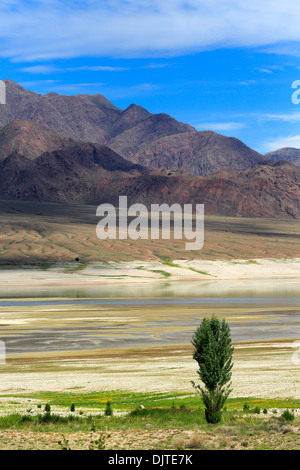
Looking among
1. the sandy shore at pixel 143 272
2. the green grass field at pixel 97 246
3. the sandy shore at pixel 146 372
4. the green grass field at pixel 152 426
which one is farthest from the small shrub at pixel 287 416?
the green grass field at pixel 97 246

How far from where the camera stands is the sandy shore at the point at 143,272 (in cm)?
9331

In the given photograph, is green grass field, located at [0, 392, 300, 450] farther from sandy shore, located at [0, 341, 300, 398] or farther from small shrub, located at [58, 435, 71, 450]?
sandy shore, located at [0, 341, 300, 398]

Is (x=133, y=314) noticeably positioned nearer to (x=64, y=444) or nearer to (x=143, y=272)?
(x=64, y=444)

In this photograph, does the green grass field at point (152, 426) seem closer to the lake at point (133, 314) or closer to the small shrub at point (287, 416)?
the small shrub at point (287, 416)

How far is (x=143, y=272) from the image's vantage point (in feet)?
346

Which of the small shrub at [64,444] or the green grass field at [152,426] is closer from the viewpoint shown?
the small shrub at [64,444]

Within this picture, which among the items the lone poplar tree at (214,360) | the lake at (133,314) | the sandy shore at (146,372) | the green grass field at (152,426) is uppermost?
the lone poplar tree at (214,360)

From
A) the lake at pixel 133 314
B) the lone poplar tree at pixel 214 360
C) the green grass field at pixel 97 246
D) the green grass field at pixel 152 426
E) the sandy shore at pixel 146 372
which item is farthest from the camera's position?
the green grass field at pixel 97 246

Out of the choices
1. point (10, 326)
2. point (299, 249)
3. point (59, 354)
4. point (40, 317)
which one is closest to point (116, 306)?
point (40, 317)

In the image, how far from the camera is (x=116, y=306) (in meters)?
58.9

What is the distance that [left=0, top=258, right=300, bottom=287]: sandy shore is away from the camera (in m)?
93.3

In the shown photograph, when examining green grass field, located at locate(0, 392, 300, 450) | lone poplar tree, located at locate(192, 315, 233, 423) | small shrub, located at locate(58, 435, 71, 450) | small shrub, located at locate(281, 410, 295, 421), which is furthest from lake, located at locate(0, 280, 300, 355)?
small shrub, located at locate(281, 410, 295, 421)

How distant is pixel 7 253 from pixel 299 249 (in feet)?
Result: 261

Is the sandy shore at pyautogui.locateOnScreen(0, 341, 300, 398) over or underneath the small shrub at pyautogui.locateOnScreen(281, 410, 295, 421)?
underneath
